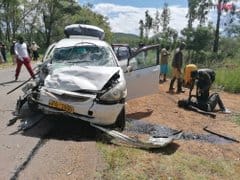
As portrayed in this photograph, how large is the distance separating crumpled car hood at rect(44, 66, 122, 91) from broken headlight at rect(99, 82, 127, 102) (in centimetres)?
17

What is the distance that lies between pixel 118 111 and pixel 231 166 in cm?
226

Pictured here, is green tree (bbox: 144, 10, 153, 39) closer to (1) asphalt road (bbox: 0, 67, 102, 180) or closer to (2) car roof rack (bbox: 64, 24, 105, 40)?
(2) car roof rack (bbox: 64, 24, 105, 40)

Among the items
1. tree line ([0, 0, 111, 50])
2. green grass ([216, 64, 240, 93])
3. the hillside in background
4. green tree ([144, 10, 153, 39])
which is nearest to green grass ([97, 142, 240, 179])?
the hillside in background

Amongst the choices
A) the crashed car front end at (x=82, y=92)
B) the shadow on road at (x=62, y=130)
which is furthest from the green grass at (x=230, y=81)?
the shadow on road at (x=62, y=130)

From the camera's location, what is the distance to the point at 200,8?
201 ft

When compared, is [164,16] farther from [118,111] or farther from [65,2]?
[118,111]

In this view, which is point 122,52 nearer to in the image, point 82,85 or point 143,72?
point 143,72

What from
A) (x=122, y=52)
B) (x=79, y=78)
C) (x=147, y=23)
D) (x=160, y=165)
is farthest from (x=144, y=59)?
(x=147, y=23)

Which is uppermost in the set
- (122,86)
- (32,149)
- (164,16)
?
(122,86)

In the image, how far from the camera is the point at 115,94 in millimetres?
8273

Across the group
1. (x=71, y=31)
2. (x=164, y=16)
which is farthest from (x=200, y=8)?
(x=71, y=31)

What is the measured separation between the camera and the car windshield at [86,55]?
9.52m

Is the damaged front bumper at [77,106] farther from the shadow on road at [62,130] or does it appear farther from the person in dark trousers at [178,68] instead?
the person in dark trousers at [178,68]

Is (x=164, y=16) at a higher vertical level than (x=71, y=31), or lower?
lower
